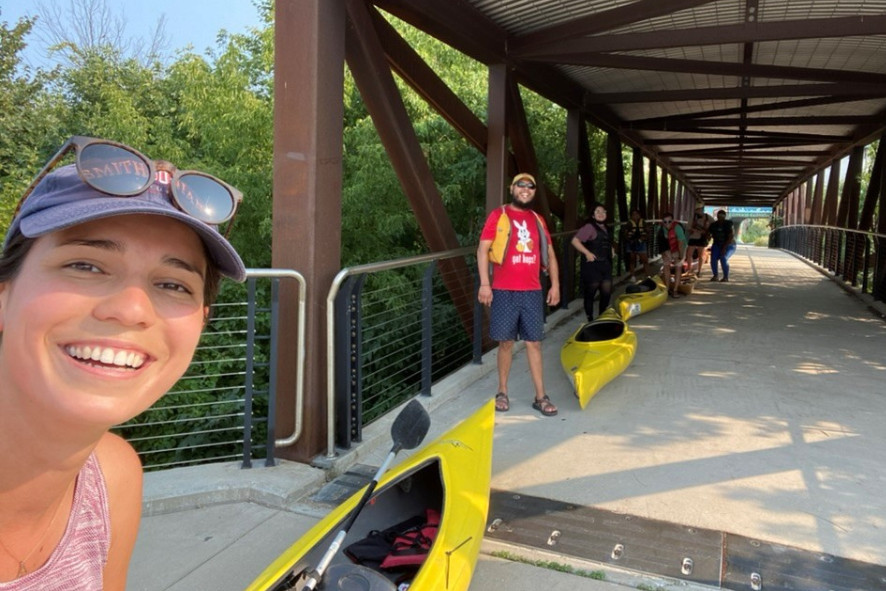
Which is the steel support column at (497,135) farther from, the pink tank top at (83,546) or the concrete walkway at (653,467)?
the pink tank top at (83,546)

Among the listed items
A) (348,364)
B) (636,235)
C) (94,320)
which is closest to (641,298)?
(636,235)

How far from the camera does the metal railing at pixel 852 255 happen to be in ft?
32.9

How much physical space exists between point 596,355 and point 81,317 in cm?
480

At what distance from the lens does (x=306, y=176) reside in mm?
3660

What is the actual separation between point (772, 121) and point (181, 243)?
13.3m

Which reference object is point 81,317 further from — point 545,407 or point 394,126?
point 394,126

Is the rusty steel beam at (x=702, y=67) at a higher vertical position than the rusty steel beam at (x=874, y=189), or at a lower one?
higher

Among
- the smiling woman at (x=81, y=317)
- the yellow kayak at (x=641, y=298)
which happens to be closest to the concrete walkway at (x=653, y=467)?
the yellow kayak at (x=641, y=298)

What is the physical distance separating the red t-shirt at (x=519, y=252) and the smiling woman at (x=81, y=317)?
375 cm

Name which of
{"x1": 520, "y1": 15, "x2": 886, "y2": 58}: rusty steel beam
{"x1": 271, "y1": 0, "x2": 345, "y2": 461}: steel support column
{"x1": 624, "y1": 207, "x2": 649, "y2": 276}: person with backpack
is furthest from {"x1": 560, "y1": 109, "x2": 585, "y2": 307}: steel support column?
{"x1": 271, "y1": 0, "x2": 345, "y2": 461}: steel support column

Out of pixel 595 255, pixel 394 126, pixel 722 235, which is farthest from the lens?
pixel 722 235

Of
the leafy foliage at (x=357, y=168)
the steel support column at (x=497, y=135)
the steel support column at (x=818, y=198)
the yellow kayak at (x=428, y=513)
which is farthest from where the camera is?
the steel support column at (x=818, y=198)

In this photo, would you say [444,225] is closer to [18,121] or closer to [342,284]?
[342,284]

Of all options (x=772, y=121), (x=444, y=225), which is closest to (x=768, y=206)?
(x=772, y=121)
